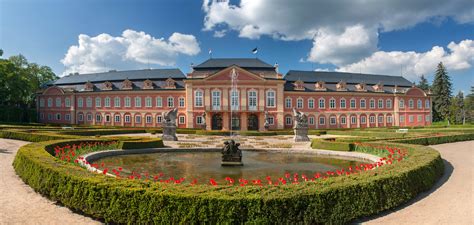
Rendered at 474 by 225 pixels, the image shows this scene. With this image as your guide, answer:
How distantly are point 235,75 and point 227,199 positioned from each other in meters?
37.8

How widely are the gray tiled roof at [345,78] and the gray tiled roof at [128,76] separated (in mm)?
19565

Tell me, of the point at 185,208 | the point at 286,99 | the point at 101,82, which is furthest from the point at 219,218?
the point at 101,82

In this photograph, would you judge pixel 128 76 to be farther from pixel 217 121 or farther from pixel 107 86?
pixel 217 121

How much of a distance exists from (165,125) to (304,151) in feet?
42.1

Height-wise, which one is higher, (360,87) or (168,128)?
(360,87)

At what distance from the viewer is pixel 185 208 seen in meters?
5.51

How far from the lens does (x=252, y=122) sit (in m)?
44.2

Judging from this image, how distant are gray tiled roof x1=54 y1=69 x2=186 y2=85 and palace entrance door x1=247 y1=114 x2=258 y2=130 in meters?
13.5

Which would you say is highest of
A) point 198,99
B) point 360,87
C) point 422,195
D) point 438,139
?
point 360,87

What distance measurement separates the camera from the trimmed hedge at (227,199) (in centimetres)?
545

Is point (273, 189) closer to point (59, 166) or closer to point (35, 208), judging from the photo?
point (35, 208)

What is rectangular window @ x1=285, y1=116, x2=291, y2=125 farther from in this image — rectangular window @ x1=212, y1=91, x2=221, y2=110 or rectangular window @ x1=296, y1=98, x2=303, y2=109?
rectangular window @ x1=212, y1=91, x2=221, y2=110

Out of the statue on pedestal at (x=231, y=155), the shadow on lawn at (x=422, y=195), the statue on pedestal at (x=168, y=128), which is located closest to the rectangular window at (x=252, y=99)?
the statue on pedestal at (x=168, y=128)

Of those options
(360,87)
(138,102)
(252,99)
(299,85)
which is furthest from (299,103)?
(138,102)
